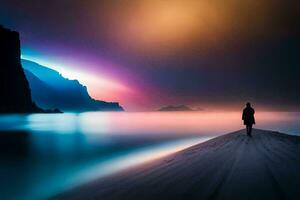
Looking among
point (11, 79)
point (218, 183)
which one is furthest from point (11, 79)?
point (218, 183)

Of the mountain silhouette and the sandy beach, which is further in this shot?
the mountain silhouette

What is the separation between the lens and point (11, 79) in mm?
173375

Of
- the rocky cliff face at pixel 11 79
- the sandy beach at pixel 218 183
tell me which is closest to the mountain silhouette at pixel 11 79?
the rocky cliff face at pixel 11 79

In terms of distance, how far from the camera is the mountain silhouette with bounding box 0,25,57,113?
172125 mm

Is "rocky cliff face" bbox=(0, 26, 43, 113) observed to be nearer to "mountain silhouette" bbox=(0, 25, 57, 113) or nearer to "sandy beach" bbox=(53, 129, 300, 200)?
"mountain silhouette" bbox=(0, 25, 57, 113)

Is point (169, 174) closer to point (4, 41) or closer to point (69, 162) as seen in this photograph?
point (69, 162)

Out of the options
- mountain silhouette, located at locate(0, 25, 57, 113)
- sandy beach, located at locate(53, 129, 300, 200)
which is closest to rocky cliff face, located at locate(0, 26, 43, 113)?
mountain silhouette, located at locate(0, 25, 57, 113)

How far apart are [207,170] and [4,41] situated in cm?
20576

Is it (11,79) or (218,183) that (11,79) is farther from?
(218,183)

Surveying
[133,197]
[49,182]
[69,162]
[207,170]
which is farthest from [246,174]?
[69,162]

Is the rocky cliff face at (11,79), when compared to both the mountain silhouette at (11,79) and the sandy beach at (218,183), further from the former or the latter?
the sandy beach at (218,183)

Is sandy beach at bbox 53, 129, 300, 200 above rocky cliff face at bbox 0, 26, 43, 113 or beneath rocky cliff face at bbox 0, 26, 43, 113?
beneath

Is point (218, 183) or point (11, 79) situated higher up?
point (11, 79)

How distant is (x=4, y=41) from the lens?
610 ft
